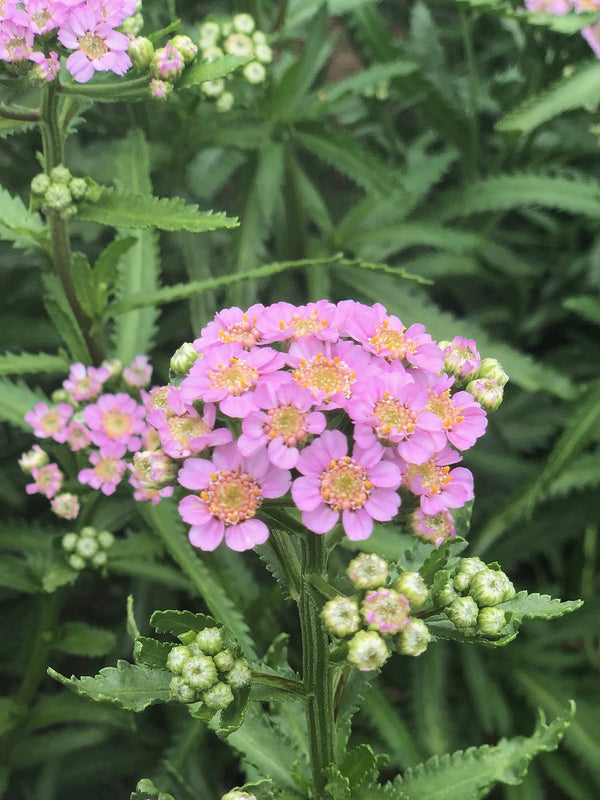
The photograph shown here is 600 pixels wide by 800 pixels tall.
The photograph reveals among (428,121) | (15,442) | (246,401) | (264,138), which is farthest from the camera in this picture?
(428,121)

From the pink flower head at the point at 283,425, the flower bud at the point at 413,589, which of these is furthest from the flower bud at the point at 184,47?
the flower bud at the point at 413,589

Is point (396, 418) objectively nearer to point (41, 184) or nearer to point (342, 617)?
point (342, 617)

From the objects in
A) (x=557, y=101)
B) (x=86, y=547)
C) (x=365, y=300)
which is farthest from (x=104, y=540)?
(x=557, y=101)

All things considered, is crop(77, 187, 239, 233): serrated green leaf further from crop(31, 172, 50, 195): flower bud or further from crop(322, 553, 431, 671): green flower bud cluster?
crop(322, 553, 431, 671): green flower bud cluster

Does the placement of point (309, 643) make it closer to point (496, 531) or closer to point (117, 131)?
point (496, 531)

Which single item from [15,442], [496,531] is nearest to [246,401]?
[496,531]

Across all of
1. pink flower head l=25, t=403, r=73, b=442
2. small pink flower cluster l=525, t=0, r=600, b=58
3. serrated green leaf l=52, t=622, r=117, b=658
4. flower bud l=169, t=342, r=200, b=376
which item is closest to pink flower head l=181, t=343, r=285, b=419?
flower bud l=169, t=342, r=200, b=376
